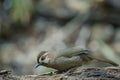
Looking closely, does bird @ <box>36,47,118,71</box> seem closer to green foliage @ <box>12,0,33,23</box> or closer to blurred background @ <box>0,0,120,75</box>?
blurred background @ <box>0,0,120,75</box>

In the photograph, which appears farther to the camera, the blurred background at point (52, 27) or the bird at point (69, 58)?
the blurred background at point (52, 27)

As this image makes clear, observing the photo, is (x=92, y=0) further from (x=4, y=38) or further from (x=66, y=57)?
(x=66, y=57)

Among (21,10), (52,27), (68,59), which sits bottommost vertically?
(68,59)

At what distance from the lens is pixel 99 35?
8.84 metres

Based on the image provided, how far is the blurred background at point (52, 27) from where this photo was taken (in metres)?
8.48

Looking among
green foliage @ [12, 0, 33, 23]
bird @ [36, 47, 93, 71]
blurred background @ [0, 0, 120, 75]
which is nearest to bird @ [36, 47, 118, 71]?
bird @ [36, 47, 93, 71]

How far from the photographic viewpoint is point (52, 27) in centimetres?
928

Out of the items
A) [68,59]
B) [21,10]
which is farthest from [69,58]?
[21,10]

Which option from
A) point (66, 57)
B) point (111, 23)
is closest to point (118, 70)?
point (66, 57)

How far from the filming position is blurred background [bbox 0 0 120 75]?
8.48m

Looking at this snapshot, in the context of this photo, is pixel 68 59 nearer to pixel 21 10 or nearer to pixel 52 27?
pixel 21 10

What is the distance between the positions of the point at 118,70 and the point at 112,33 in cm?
453

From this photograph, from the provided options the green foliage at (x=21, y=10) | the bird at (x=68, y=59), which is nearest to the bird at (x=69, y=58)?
the bird at (x=68, y=59)

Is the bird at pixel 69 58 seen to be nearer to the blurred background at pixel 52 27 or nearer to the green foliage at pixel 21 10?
the blurred background at pixel 52 27
